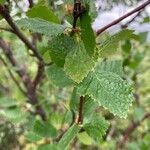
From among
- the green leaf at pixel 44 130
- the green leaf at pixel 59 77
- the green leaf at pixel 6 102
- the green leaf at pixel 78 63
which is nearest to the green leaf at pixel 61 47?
the green leaf at pixel 78 63

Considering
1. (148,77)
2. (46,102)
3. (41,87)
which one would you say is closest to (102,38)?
(46,102)

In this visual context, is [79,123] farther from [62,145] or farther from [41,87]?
[41,87]

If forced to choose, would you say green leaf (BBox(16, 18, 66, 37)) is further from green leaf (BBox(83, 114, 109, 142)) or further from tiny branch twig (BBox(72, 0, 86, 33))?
green leaf (BBox(83, 114, 109, 142))

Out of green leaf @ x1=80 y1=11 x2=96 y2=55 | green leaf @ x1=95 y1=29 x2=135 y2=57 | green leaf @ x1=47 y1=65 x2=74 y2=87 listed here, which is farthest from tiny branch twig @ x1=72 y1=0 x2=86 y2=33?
green leaf @ x1=47 y1=65 x2=74 y2=87

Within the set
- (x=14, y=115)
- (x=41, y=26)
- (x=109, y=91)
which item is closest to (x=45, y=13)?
(x=41, y=26)

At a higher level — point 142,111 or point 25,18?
point 25,18

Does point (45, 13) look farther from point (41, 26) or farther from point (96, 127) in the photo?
point (96, 127)

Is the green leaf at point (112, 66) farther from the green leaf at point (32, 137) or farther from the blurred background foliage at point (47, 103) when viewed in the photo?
the green leaf at point (32, 137)
